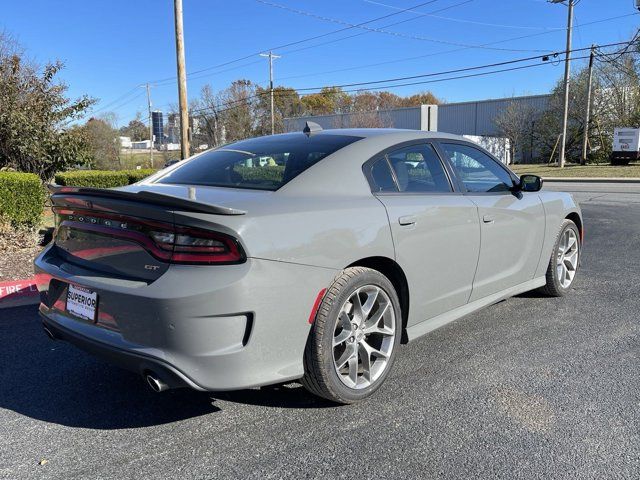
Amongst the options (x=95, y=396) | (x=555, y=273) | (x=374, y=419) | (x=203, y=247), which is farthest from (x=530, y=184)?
(x=95, y=396)

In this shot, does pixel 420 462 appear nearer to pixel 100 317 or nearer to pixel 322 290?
pixel 322 290

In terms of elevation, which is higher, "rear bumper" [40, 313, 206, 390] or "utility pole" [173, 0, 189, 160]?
"utility pole" [173, 0, 189, 160]

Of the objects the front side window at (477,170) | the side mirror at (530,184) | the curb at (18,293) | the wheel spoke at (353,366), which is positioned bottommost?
the curb at (18,293)

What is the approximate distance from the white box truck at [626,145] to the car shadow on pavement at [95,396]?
36.5m

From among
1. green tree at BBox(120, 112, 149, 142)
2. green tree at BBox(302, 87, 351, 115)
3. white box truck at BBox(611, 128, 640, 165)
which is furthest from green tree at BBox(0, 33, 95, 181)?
green tree at BBox(120, 112, 149, 142)

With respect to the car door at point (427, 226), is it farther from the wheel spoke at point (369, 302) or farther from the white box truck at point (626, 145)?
the white box truck at point (626, 145)

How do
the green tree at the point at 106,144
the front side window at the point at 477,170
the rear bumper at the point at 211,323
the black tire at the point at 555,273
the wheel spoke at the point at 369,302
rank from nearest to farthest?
the rear bumper at the point at 211,323
the wheel spoke at the point at 369,302
the front side window at the point at 477,170
the black tire at the point at 555,273
the green tree at the point at 106,144

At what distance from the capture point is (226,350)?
2.54m

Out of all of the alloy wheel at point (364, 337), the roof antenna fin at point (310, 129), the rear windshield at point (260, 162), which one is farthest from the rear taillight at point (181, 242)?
the roof antenna fin at point (310, 129)

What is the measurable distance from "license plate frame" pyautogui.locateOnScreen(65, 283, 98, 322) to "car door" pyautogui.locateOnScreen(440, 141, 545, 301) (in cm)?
258

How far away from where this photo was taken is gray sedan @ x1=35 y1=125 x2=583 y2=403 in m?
2.52

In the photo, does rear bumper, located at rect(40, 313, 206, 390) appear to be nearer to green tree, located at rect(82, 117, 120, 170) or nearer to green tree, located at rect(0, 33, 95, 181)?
green tree, located at rect(0, 33, 95, 181)

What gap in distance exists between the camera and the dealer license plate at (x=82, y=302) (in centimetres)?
278

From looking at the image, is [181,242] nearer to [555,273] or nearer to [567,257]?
[555,273]
